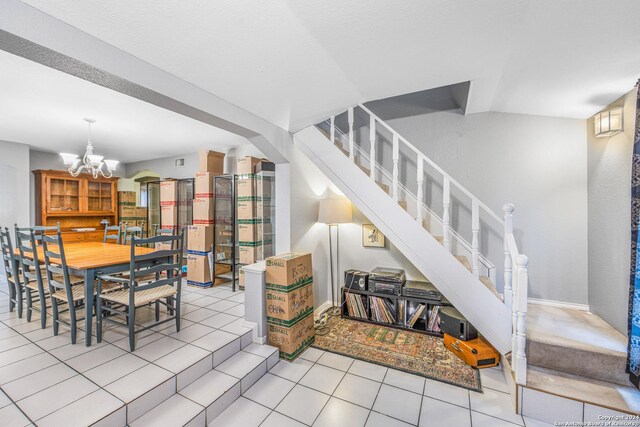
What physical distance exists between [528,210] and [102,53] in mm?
3853

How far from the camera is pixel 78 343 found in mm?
2334

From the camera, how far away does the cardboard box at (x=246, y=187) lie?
150 inches

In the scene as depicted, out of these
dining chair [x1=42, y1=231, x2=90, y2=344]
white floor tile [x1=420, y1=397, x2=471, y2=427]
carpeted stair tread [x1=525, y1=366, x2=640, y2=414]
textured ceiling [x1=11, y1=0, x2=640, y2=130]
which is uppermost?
textured ceiling [x1=11, y1=0, x2=640, y2=130]

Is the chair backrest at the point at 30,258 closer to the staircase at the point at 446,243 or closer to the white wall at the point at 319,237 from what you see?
the white wall at the point at 319,237

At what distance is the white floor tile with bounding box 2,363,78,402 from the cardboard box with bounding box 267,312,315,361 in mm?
1471

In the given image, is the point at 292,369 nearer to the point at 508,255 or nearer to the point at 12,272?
the point at 508,255

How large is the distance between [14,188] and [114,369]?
4.52 meters

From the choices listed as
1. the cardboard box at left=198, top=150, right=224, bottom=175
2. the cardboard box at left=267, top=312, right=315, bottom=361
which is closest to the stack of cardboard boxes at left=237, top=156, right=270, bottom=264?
the cardboard box at left=198, top=150, right=224, bottom=175

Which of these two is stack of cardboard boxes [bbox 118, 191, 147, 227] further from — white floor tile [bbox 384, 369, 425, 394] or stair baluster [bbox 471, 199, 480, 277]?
stair baluster [bbox 471, 199, 480, 277]

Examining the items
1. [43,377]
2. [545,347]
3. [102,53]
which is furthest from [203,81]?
[545,347]

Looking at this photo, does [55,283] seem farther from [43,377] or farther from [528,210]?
[528,210]

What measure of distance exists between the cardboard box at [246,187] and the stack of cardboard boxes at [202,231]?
618mm

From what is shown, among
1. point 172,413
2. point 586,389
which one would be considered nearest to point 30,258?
point 172,413

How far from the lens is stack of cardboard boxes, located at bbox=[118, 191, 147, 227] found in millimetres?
5805
